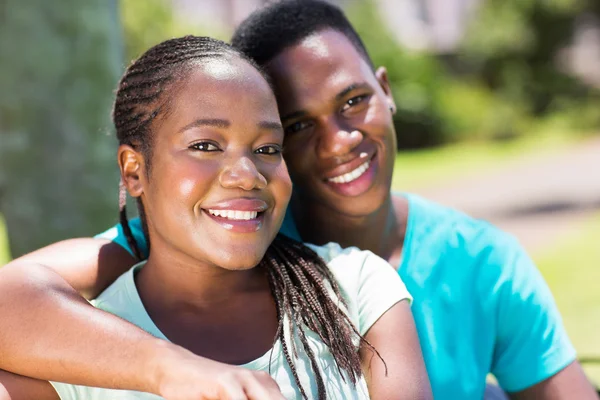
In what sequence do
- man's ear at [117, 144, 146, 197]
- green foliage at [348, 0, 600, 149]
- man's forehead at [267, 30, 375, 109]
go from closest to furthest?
man's ear at [117, 144, 146, 197] → man's forehead at [267, 30, 375, 109] → green foliage at [348, 0, 600, 149]

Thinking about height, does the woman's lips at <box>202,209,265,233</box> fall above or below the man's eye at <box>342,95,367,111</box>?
below

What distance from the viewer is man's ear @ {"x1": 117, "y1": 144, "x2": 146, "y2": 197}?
2256 millimetres

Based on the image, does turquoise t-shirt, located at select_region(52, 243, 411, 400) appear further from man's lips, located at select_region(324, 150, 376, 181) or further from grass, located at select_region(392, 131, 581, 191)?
grass, located at select_region(392, 131, 581, 191)

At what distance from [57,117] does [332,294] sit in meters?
1.85

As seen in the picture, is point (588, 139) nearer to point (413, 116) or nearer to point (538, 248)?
point (413, 116)

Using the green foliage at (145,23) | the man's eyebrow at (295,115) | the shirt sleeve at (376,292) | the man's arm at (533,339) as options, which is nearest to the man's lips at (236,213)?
the shirt sleeve at (376,292)

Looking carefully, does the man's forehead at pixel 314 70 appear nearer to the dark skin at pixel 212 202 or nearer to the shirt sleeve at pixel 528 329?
the dark skin at pixel 212 202

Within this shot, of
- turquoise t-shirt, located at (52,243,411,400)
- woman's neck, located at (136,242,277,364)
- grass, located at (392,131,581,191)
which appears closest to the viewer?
turquoise t-shirt, located at (52,243,411,400)

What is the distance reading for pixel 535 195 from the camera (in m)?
11.4

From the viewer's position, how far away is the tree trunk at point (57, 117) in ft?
11.8

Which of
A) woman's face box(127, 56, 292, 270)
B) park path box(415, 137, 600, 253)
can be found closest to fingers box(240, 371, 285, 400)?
woman's face box(127, 56, 292, 270)

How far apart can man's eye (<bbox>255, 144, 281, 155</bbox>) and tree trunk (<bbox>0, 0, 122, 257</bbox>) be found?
1.55 meters

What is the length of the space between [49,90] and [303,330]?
6.36ft

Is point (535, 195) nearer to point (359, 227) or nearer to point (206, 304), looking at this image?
point (359, 227)
